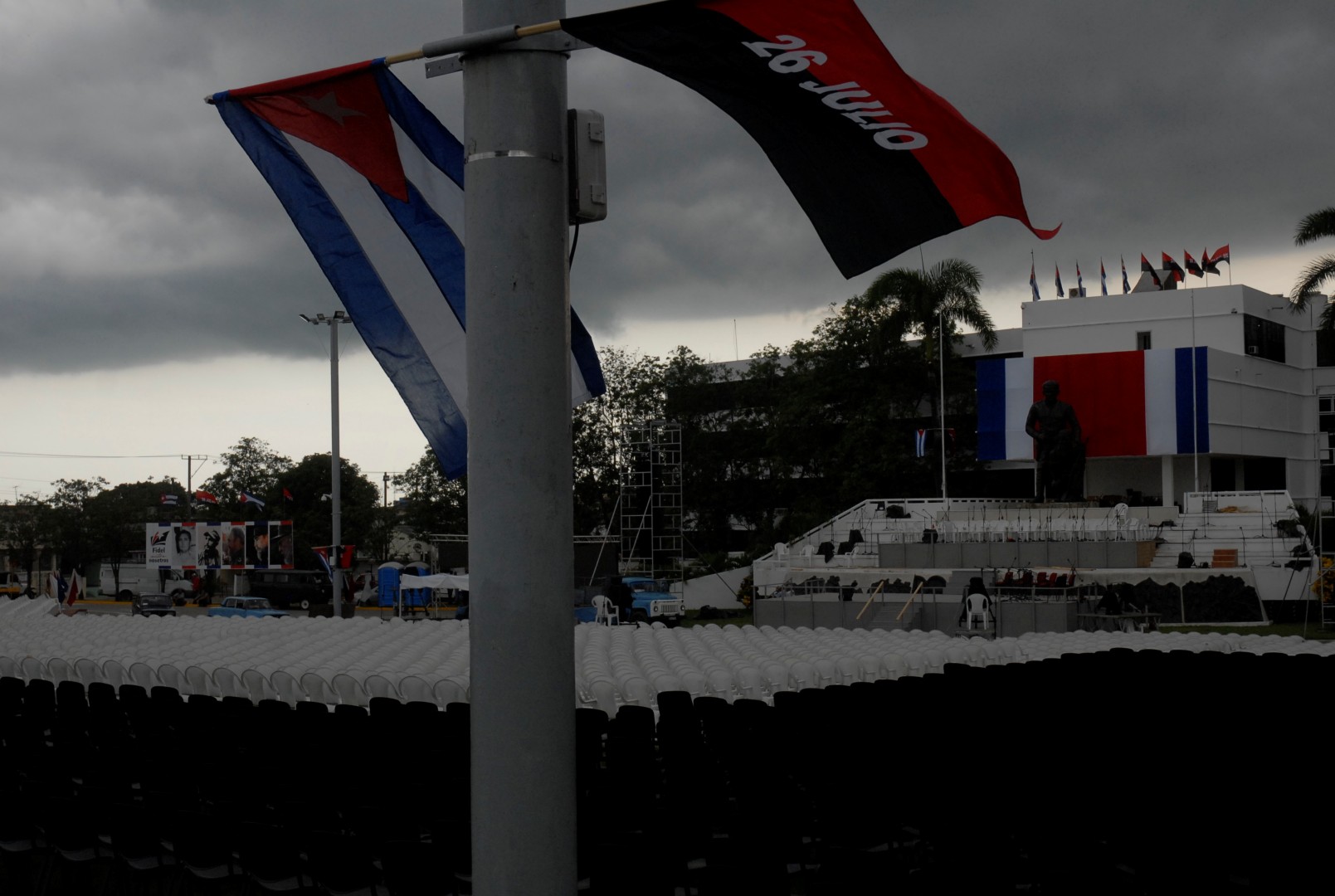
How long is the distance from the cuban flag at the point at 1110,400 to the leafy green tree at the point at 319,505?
1394 inches

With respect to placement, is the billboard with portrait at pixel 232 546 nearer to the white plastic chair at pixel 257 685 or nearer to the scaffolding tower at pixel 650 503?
the scaffolding tower at pixel 650 503

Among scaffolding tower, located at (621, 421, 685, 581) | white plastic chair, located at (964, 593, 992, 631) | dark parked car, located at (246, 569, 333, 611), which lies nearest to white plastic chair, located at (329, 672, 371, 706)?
white plastic chair, located at (964, 593, 992, 631)

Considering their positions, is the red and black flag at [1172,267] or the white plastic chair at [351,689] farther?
the red and black flag at [1172,267]

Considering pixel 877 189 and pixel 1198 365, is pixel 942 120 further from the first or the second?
pixel 1198 365

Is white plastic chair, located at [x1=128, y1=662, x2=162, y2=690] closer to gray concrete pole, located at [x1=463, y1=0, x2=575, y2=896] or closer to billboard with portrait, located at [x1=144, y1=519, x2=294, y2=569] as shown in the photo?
gray concrete pole, located at [x1=463, y1=0, x2=575, y2=896]

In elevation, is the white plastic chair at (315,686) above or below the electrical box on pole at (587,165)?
below

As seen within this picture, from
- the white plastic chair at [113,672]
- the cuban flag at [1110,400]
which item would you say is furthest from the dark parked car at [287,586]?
the white plastic chair at [113,672]

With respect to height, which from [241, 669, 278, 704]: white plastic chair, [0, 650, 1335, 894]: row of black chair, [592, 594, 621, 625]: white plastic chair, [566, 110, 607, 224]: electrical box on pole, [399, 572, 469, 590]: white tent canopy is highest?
[566, 110, 607, 224]: electrical box on pole

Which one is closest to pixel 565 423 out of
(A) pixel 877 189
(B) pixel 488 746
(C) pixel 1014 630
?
(B) pixel 488 746

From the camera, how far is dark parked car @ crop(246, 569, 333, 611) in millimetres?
48250

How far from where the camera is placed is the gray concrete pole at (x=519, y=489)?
2.91m

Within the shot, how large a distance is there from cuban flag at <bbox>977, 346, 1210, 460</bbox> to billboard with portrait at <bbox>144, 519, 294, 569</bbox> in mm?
28856

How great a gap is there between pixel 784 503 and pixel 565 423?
203ft

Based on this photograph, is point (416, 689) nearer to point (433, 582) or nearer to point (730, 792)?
point (730, 792)
